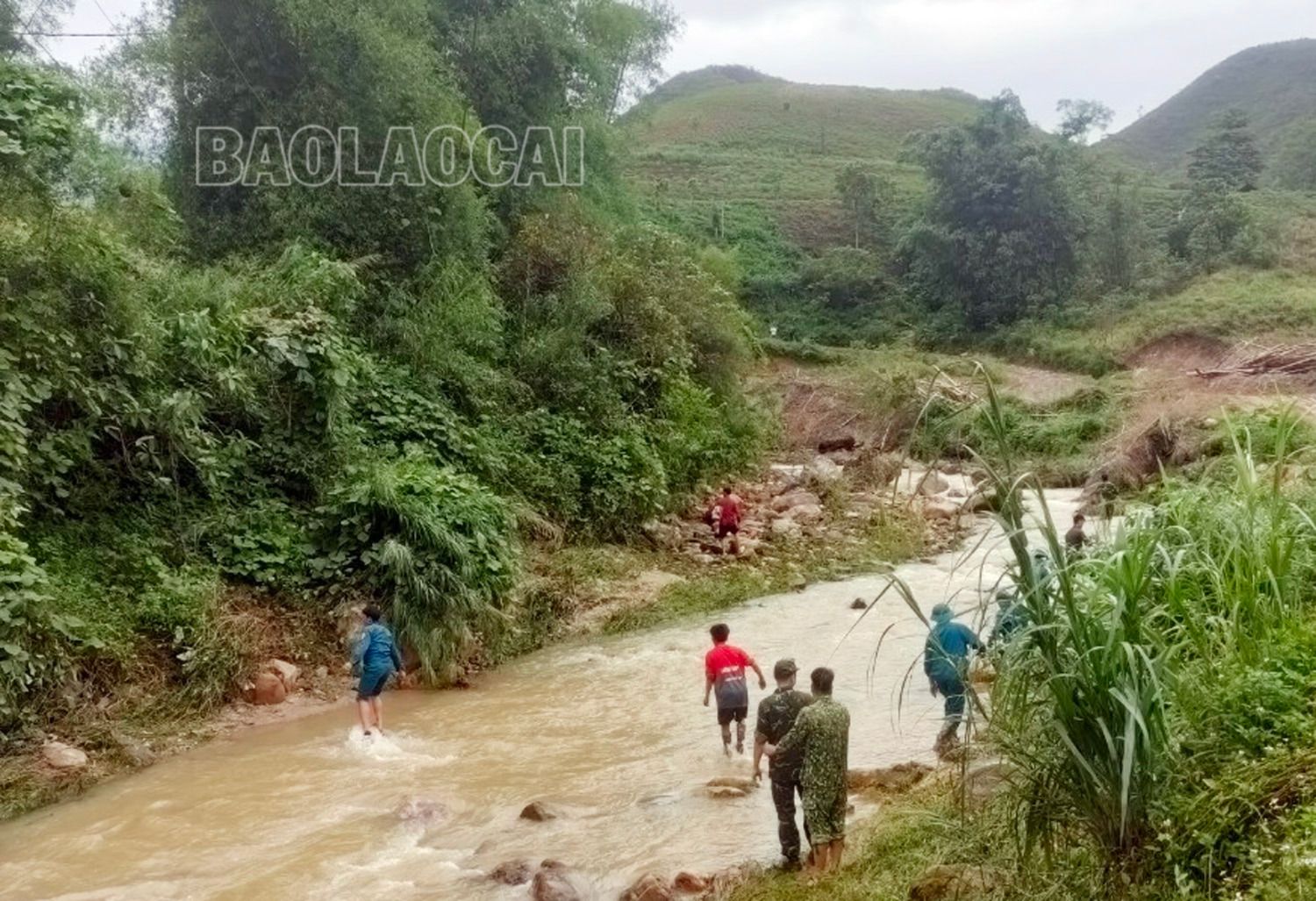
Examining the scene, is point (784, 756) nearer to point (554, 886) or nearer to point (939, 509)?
point (554, 886)

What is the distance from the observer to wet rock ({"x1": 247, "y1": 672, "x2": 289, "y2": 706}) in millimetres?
10359

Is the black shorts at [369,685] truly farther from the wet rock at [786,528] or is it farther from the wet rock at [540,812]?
the wet rock at [786,528]

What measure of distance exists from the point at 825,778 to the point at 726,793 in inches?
84.5

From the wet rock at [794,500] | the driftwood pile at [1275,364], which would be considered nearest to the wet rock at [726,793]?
the wet rock at [794,500]

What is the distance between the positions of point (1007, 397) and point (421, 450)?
59.3 feet

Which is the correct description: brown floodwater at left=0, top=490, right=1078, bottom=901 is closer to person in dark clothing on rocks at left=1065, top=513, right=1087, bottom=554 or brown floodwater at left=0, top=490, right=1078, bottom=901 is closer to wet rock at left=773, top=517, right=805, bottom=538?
person in dark clothing on rocks at left=1065, top=513, right=1087, bottom=554

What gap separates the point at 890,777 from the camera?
7.83 m

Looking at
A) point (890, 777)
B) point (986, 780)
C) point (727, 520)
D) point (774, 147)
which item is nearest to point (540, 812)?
point (890, 777)

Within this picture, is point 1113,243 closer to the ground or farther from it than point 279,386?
farther from it

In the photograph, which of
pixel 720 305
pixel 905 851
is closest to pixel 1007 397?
pixel 720 305

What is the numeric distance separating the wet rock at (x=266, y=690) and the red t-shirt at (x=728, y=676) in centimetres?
461

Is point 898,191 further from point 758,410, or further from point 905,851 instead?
point 905,851

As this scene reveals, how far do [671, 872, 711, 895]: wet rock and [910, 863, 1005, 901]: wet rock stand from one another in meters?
1.58

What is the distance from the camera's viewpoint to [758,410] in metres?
22.6
